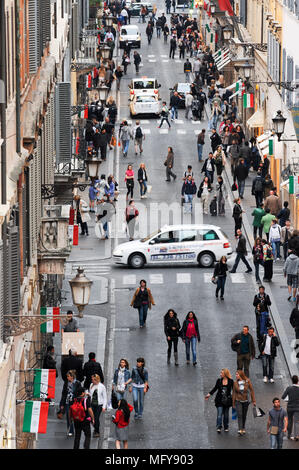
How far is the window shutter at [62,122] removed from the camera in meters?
41.0

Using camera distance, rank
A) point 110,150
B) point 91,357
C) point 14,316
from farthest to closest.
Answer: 1. point 110,150
2. point 91,357
3. point 14,316

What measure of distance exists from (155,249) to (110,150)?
2101 centimetres

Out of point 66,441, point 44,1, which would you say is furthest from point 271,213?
point 66,441

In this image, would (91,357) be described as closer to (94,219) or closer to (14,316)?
(14,316)

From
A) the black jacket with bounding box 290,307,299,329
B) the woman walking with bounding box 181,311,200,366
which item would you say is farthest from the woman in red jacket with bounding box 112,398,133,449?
the black jacket with bounding box 290,307,299,329

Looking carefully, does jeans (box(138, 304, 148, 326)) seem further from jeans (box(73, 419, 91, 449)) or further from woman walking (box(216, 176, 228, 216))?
woman walking (box(216, 176, 228, 216))

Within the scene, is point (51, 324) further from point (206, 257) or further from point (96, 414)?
point (206, 257)

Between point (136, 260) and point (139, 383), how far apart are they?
628 inches

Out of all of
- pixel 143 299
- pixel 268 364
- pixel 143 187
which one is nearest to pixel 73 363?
pixel 268 364

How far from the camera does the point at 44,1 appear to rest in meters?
35.1

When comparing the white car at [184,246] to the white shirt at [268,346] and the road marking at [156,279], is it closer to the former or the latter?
the road marking at [156,279]

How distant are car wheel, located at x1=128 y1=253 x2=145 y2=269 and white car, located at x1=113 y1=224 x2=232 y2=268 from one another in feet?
0.14

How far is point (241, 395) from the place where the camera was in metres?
30.6
